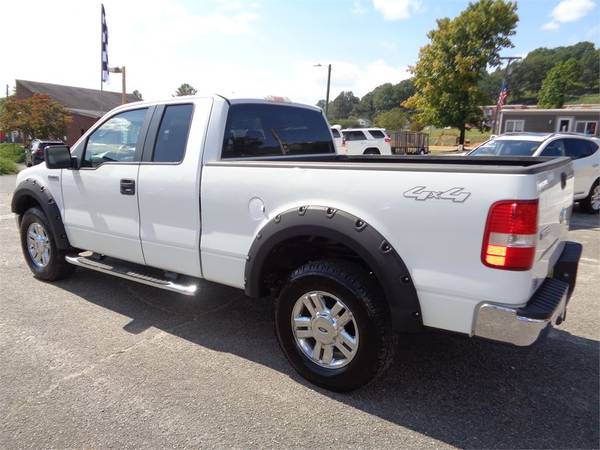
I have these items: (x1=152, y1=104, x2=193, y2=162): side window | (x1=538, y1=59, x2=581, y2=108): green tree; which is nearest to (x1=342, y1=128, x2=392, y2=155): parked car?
(x1=152, y1=104, x2=193, y2=162): side window

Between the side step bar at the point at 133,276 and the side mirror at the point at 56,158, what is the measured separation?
36.0 inches

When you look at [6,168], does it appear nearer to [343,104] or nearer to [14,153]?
[14,153]

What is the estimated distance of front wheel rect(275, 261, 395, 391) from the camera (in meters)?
2.55

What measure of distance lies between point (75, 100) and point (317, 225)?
55786mm

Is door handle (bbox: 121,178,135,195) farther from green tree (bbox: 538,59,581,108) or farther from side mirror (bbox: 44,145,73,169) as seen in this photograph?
green tree (bbox: 538,59,581,108)

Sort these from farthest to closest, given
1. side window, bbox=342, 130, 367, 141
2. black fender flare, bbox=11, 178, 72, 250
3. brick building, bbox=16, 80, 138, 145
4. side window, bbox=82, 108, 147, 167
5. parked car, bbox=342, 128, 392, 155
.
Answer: brick building, bbox=16, 80, 138, 145, side window, bbox=342, 130, 367, 141, parked car, bbox=342, 128, 392, 155, black fender flare, bbox=11, 178, 72, 250, side window, bbox=82, 108, 147, 167

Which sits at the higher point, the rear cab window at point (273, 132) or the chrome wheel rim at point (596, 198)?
the rear cab window at point (273, 132)

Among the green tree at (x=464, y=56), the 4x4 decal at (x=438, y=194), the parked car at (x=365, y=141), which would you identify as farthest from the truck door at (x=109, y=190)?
the green tree at (x=464, y=56)

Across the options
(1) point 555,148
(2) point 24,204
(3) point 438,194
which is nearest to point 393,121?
(1) point 555,148

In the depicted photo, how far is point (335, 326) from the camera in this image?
107 inches

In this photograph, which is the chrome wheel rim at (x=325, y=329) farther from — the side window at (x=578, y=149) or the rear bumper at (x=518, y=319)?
the side window at (x=578, y=149)

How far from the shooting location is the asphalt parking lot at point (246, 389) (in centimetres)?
242

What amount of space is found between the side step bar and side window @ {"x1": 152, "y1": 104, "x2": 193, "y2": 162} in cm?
99

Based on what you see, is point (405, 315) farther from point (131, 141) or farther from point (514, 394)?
point (131, 141)
